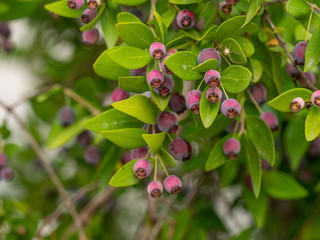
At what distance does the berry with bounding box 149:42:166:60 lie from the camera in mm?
806

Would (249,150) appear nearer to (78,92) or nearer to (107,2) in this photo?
(107,2)

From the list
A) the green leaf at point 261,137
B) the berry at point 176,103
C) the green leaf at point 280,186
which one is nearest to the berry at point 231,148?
the green leaf at point 261,137

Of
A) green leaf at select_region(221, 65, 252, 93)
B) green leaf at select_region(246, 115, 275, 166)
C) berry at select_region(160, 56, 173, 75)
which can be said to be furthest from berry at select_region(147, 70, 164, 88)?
green leaf at select_region(246, 115, 275, 166)

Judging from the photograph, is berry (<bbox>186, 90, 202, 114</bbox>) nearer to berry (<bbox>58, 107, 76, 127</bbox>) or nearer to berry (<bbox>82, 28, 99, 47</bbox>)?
berry (<bbox>82, 28, 99, 47</bbox>)

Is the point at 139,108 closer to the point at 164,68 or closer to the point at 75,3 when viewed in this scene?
the point at 164,68

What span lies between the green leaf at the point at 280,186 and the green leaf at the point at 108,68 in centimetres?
85

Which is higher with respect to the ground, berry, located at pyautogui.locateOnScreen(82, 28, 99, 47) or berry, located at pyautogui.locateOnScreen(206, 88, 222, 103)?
berry, located at pyautogui.locateOnScreen(82, 28, 99, 47)

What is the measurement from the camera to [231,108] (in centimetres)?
79

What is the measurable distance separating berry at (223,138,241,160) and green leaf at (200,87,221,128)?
20 cm

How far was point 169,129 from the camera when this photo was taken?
0.88m

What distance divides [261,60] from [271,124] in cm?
16

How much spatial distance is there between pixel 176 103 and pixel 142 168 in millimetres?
155

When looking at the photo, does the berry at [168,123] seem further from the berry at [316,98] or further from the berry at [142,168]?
the berry at [316,98]

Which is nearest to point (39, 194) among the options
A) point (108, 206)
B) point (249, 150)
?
point (108, 206)
